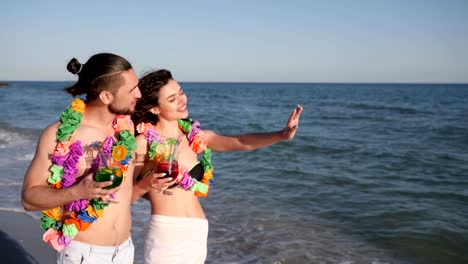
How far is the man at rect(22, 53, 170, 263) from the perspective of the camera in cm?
278

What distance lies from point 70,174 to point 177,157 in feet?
2.50

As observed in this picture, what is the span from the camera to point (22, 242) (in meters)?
5.52

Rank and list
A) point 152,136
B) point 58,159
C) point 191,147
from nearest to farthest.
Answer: point 58,159 → point 152,136 → point 191,147

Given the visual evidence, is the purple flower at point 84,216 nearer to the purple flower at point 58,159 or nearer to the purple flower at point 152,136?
the purple flower at point 58,159

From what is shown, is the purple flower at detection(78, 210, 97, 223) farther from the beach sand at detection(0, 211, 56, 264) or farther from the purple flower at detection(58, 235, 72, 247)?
the beach sand at detection(0, 211, 56, 264)

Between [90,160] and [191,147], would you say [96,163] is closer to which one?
[90,160]

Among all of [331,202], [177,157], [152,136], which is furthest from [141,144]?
[331,202]

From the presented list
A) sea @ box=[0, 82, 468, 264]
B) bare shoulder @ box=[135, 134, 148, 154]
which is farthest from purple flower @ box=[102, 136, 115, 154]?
sea @ box=[0, 82, 468, 264]

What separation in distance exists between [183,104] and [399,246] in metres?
4.40

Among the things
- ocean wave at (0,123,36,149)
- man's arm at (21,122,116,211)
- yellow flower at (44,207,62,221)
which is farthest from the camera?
ocean wave at (0,123,36,149)

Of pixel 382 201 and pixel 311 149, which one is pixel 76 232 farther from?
pixel 311 149

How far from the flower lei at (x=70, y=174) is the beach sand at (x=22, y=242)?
7.74ft

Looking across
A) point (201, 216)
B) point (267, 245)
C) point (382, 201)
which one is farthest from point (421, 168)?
point (201, 216)

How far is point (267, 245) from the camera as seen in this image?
6.34m
